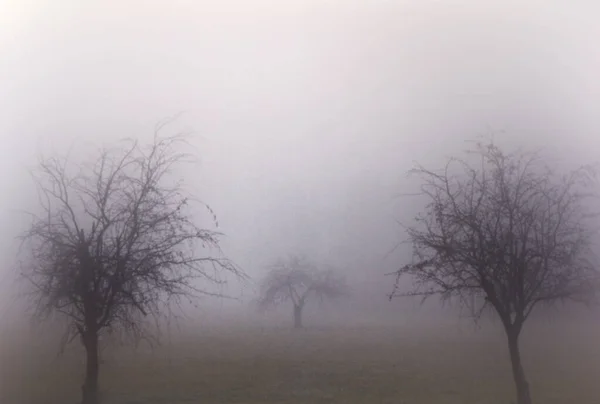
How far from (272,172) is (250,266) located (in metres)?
1.00

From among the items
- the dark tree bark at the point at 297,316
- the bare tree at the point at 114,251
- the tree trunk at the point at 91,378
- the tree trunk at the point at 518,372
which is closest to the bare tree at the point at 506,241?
the tree trunk at the point at 518,372

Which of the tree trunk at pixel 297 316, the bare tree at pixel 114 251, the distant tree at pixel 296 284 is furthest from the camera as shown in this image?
the tree trunk at pixel 297 316

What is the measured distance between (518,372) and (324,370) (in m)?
1.75

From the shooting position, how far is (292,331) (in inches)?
203

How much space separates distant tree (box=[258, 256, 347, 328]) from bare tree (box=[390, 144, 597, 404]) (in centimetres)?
63

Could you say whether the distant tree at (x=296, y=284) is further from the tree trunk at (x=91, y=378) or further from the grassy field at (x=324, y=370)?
the tree trunk at (x=91, y=378)

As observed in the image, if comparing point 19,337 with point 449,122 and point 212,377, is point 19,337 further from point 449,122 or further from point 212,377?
point 449,122

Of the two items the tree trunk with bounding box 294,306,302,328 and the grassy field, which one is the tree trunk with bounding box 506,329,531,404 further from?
the tree trunk with bounding box 294,306,302,328

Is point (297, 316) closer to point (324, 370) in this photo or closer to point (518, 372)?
point (324, 370)

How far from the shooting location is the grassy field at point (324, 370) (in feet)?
15.7

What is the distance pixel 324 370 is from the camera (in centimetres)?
494

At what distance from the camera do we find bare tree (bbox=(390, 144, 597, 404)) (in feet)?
14.9

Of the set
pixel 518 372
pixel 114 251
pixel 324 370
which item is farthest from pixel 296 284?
pixel 518 372

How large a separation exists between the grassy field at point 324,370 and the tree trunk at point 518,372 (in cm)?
9
